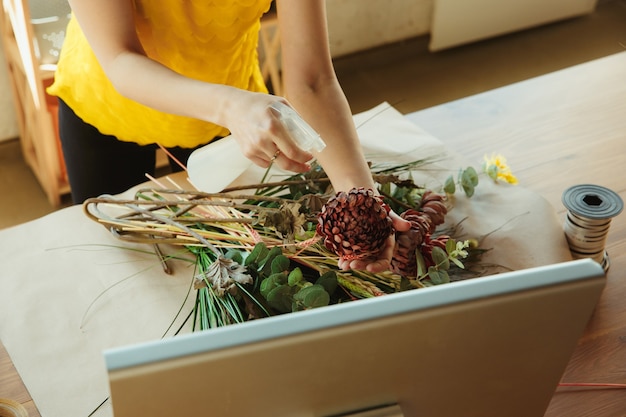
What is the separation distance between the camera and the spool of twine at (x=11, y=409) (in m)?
0.96

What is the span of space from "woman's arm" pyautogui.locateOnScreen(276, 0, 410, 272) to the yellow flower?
0.26m

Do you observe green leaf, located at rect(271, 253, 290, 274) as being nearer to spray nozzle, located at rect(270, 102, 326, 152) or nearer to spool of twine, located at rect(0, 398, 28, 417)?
spray nozzle, located at rect(270, 102, 326, 152)

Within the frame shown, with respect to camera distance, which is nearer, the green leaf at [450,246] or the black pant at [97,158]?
the green leaf at [450,246]

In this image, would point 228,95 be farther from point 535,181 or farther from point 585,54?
point 585,54

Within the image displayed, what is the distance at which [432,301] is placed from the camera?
58cm

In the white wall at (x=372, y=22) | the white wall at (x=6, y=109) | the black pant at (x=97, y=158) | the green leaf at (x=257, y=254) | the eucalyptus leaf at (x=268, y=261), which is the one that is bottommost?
the eucalyptus leaf at (x=268, y=261)

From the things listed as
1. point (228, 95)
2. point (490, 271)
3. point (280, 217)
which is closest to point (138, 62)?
point (228, 95)

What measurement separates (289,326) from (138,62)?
69cm

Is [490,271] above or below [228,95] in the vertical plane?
below

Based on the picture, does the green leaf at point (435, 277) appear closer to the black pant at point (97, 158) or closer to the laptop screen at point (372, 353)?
the laptop screen at point (372, 353)

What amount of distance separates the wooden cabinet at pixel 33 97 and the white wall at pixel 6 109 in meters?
0.07

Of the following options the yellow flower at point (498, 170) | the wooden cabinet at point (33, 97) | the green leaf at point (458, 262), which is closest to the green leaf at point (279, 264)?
the green leaf at point (458, 262)

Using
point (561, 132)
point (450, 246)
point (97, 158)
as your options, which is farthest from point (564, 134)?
point (97, 158)

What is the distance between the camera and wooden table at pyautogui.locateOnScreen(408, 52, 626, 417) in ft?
4.39
